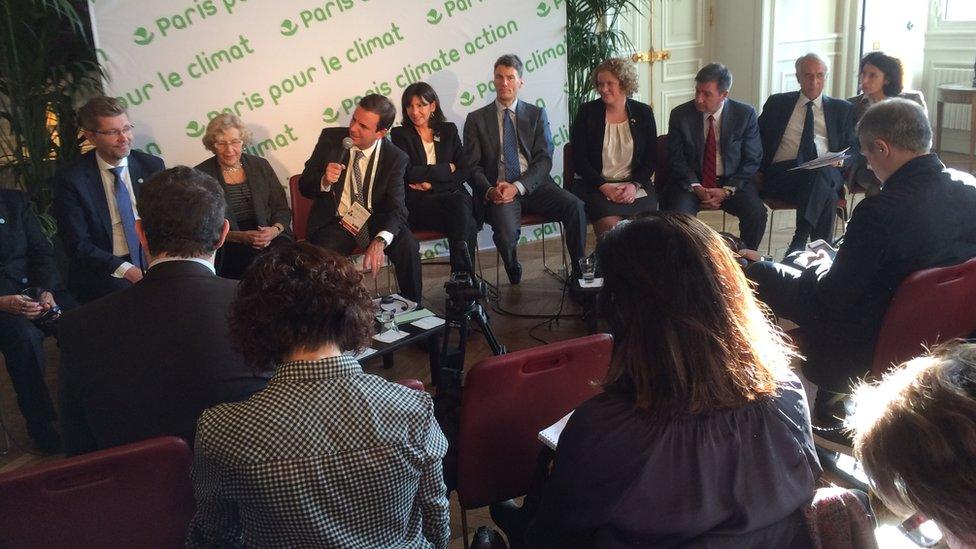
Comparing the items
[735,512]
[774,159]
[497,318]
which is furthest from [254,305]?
[774,159]

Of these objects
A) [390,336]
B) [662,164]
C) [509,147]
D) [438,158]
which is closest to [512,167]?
[509,147]

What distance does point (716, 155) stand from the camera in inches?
182

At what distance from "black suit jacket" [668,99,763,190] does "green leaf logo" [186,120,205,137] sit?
2.75m

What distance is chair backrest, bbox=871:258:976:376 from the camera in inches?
91.6

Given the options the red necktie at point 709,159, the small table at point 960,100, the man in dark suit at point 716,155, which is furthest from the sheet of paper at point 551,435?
the small table at point 960,100

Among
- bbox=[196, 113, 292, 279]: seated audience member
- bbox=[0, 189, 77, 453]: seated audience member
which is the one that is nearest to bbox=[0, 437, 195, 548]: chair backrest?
bbox=[0, 189, 77, 453]: seated audience member

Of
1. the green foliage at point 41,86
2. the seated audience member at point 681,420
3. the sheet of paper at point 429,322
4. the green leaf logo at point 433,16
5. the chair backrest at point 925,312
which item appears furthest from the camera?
the green leaf logo at point 433,16

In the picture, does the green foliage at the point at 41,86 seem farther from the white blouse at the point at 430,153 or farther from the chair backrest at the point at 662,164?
the chair backrest at the point at 662,164

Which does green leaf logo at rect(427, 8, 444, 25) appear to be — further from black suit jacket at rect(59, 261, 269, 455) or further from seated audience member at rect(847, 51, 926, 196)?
black suit jacket at rect(59, 261, 269, 455)

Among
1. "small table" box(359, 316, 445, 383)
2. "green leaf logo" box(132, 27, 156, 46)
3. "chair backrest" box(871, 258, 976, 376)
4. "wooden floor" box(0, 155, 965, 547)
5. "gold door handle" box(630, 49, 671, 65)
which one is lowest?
"wooden floor" box(0, 155, 965, 547)

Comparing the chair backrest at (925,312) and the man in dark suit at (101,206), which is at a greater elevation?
the man in dark suit at (101,206)

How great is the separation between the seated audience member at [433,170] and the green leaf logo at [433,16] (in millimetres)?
731

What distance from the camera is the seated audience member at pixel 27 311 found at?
10.0 ft

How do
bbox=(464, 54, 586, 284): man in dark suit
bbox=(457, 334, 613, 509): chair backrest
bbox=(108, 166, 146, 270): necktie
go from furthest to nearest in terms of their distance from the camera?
bbox=(464, 54, 586, 284): man in dark suit, bbox=(108, 166, 146, 270): necktie, bbox=(457, 334, 613, 509): chair backrest
